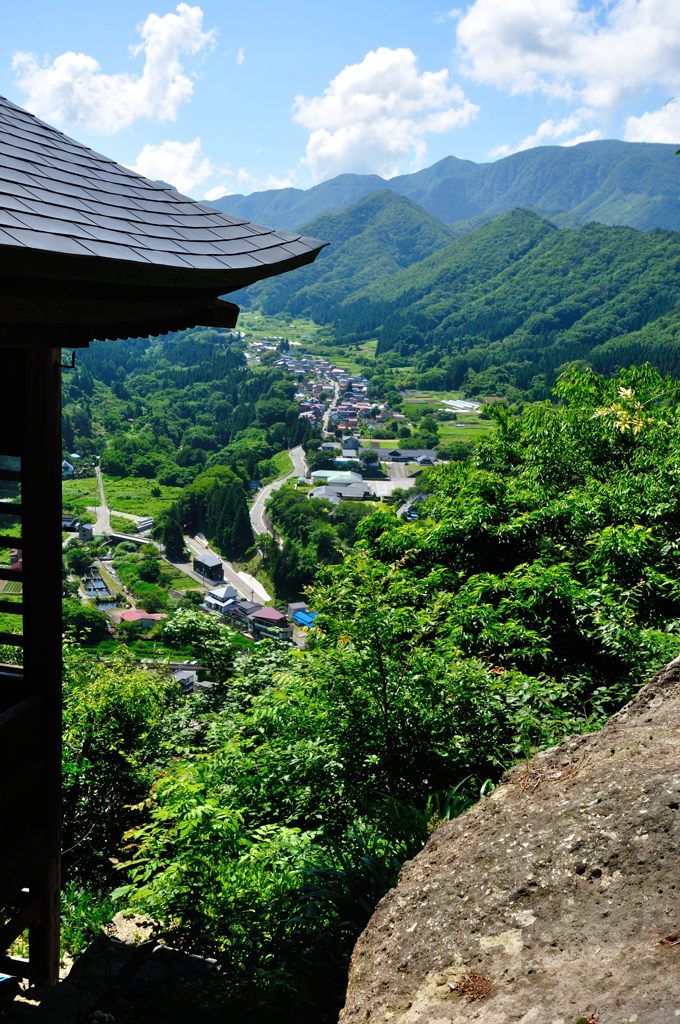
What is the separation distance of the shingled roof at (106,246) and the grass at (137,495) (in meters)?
64.8

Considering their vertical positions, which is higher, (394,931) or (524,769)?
(524,769)

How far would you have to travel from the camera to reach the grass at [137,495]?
227ft

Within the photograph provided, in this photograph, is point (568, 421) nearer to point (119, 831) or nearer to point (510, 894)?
point (119, 831)

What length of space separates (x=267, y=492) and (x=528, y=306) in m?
67.8

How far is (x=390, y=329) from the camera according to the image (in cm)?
13675

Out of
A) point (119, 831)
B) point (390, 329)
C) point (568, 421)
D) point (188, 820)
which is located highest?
point (390, 329)

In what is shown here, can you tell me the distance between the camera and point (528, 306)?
120625 mm

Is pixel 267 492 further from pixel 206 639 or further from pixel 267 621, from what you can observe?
pixel 206 639

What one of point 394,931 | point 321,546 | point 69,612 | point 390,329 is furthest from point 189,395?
point 394,931

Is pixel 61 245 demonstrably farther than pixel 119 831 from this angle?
No

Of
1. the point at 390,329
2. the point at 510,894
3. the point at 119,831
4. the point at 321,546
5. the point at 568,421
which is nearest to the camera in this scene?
the point at 510,894

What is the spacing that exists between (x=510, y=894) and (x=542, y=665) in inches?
141

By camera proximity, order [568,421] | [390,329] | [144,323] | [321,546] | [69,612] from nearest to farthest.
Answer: [144,323], [568,421], [69,612], [321,546], [390,329]

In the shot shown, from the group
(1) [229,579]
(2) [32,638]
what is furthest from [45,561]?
(1) [229,579]
